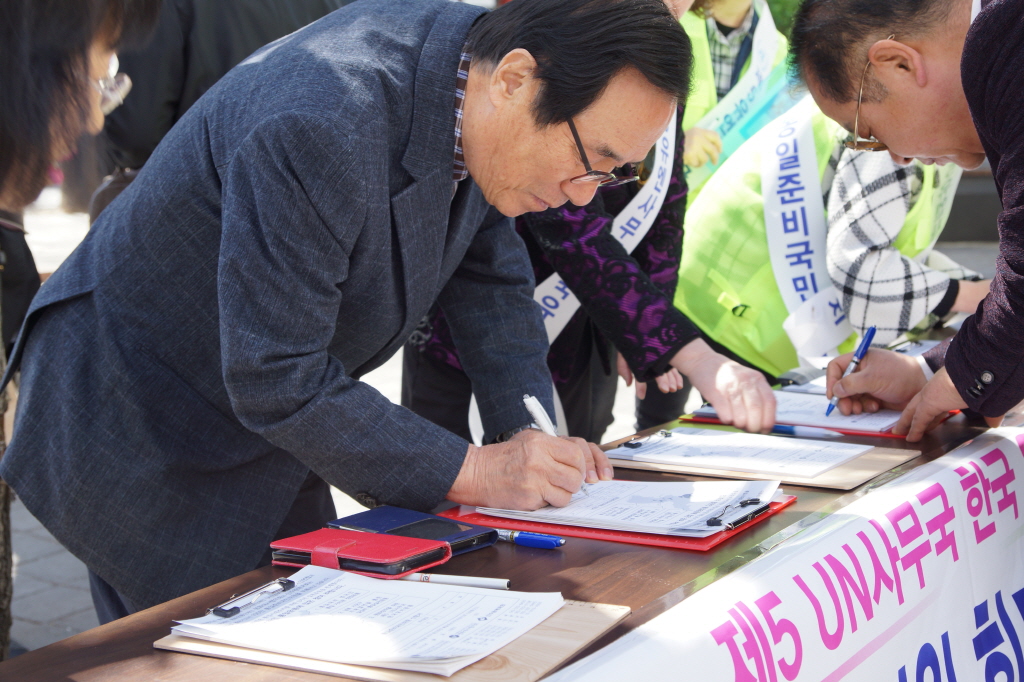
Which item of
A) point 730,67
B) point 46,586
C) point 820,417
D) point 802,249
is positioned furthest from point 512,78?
point 46,586

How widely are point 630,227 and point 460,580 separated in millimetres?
1452

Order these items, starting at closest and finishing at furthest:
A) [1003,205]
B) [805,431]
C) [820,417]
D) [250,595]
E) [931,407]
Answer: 1. [250,595]
2. [1003,205]
3. [931,407]
4. [805,431]
5. [820,417]

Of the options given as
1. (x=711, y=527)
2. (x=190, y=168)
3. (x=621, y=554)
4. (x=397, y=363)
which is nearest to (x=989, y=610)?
(x=711, y=527)

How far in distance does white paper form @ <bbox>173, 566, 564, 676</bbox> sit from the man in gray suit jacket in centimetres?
27

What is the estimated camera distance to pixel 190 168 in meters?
1.39

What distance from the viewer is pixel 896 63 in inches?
64.8

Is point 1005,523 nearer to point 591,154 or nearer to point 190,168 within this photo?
point 591,154

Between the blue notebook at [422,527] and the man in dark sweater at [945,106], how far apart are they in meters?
0.96

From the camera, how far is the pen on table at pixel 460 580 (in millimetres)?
1119

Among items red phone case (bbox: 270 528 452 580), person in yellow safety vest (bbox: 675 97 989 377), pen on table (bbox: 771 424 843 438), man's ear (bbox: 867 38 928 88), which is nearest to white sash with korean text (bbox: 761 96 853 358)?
person in yellow safety vest (bbox: 675 97 989 377)

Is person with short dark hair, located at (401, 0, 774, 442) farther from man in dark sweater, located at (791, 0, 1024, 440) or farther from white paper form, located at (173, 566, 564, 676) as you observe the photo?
white paper form, located at (173, 566, 564, 676)

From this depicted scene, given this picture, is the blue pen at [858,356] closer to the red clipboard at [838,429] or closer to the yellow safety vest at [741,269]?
the red clipboard at [838,429]

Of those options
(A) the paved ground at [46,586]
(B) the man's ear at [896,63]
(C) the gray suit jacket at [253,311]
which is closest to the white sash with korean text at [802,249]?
(B) the man's ear at [896,63]

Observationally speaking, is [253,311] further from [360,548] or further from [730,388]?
[730,388]
